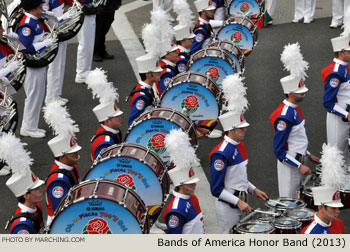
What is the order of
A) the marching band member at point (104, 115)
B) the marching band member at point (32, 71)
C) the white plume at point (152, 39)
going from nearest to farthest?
the marching band member at point (104, 115)
the white plume at point (152, 39)
the marching band member at point (32, 71)

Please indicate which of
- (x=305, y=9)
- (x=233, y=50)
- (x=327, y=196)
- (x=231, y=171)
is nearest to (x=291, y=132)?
(x=231, y=171)

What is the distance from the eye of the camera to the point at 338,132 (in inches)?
388

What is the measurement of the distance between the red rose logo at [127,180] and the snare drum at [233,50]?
13.6ft

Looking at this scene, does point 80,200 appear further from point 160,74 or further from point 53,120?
point 160,74

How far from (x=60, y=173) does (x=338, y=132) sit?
3928mm

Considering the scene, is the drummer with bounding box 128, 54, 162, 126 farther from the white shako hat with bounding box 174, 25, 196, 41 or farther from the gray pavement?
the white shako hat with bounding box 174, 25, 196, 41

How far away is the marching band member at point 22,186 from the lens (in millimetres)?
6934

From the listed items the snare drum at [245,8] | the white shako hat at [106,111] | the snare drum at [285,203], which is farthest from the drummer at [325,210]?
the snare drum at [245,8]

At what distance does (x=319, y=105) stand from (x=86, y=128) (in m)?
3.62

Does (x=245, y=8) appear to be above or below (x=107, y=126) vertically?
below

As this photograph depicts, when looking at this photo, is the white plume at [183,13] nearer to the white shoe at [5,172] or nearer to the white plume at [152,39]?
the white plume at [152,39]

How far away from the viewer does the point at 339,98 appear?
9695 mm

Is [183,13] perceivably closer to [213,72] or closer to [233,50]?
[233,50]
